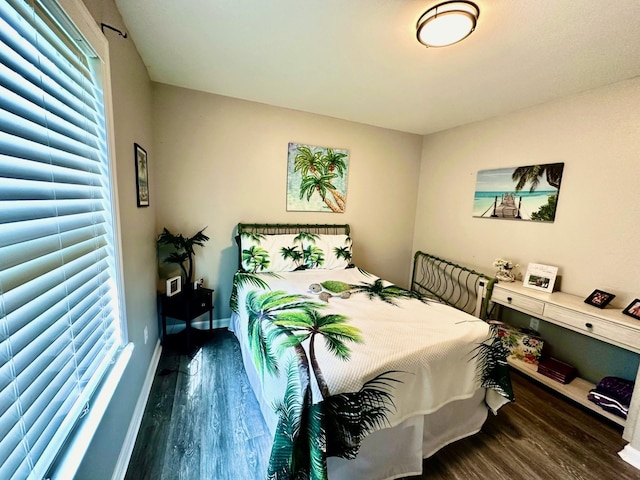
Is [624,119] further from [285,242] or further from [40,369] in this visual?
[40,369]

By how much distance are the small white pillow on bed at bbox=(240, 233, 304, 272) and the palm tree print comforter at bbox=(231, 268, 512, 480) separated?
2.05 ft

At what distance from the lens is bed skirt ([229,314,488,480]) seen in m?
1.32

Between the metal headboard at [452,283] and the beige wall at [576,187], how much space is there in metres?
0.23

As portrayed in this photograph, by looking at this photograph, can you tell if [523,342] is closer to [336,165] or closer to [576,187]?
[576,187]

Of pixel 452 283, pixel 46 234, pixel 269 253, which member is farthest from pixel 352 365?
pixel 452 283

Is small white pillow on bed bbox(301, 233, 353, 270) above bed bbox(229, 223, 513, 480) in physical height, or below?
above

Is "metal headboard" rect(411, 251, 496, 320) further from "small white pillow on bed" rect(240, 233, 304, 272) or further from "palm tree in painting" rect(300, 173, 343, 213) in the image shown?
"small white pillow on bed" rect(240, 233, 304, 272)

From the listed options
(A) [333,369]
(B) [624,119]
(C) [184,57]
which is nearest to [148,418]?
(A) [333,369]

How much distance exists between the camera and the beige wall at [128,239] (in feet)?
3.84

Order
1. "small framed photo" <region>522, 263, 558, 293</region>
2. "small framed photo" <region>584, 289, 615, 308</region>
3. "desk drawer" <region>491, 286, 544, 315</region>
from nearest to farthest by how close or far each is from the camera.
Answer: "small framed photo" <region>584, 289, 615, 308</region>
"desk drawer" <region>491, 286, 544, 315</region>
"small framed photo" <region>522, 263, 558, 293</region>

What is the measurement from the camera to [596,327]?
1.86 meters

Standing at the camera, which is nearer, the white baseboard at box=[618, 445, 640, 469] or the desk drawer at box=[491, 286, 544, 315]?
Result: the white baseboard at box=[618, 445, 640, 469]

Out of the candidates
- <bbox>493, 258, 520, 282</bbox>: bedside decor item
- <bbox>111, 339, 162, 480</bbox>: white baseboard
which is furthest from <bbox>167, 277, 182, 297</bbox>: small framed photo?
<bbox>493, 258, 520, 282</bbox>: bedside decor item

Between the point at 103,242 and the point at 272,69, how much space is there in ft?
5.80
